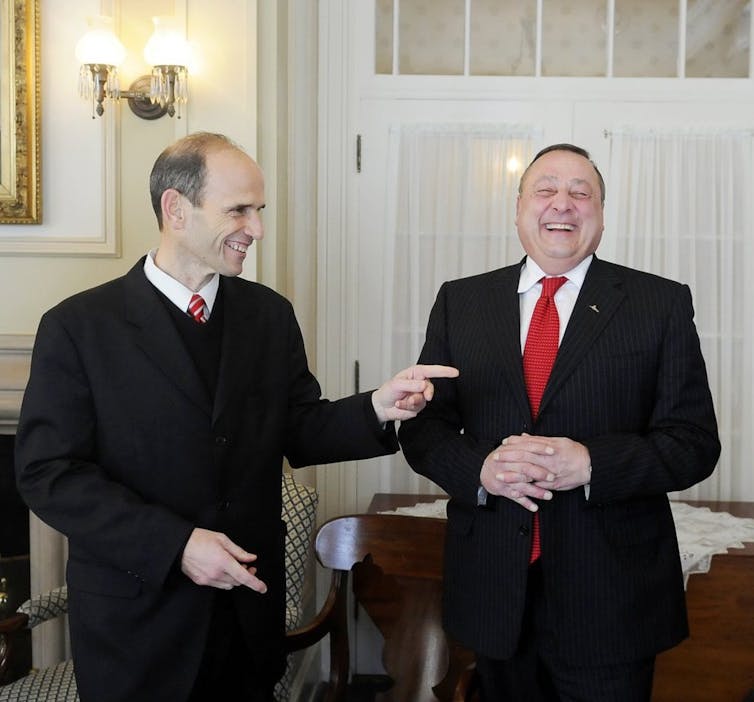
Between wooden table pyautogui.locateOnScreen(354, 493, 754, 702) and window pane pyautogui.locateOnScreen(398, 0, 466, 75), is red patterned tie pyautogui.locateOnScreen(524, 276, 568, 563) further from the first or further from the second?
window pane pyautogui.locateOnScreen(398, 0, 466, 75)

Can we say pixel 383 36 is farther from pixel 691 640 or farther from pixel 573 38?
pixel 691 640

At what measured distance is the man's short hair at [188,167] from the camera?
2012 mm

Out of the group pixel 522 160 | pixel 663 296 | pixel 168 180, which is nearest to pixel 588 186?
pixel 663 296

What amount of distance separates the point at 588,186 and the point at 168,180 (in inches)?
33.8

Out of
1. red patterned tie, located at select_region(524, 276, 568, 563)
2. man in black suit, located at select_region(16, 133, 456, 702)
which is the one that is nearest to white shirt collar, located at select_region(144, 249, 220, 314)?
man in black suit, located at select_region(16, 133, 456, 702)

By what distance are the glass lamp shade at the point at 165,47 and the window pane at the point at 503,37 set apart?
1259mm

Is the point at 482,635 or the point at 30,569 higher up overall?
the point at 482,635

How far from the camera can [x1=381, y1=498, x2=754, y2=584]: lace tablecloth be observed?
10.2ft

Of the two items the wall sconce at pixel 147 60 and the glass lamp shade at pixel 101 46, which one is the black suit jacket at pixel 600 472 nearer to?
the wall sconce at pixel 147 60

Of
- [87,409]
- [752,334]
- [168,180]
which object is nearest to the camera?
[87,409]

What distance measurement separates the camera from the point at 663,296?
6.87 ft

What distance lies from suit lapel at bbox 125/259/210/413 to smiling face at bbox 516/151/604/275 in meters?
0.75

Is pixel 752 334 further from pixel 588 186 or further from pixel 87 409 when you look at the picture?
pixel 87 409

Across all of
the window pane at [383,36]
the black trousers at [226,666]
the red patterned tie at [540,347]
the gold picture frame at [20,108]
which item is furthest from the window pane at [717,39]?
the black trousers at [226,666]
